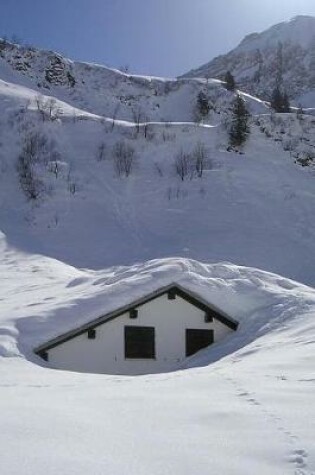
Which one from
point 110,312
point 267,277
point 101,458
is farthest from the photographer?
point 267,277

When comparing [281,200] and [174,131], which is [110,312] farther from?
[174,131]

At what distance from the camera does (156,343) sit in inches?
704

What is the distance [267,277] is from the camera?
21031mm

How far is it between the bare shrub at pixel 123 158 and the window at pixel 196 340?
71.6 feet

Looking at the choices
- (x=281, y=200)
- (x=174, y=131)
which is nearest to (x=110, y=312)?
(x=281, y=200)

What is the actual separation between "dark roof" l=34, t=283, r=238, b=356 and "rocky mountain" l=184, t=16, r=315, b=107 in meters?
66.1

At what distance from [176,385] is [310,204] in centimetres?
2866

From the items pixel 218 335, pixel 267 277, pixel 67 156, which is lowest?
pixel 218 335

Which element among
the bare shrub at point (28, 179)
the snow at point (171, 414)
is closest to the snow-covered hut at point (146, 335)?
the snow at point (171, 414)

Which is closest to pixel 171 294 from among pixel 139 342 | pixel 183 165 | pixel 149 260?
pixel 139 342

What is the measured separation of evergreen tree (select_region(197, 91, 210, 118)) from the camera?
5345 cm

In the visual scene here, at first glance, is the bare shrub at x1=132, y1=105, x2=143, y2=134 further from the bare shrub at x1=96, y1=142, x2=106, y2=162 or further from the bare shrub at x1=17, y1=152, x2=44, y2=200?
the bare shrub at x1=17, y1=152, x2=44, y2=200

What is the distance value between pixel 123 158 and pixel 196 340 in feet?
76.9

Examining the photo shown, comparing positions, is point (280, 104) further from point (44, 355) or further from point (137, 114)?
point (44, 355)
